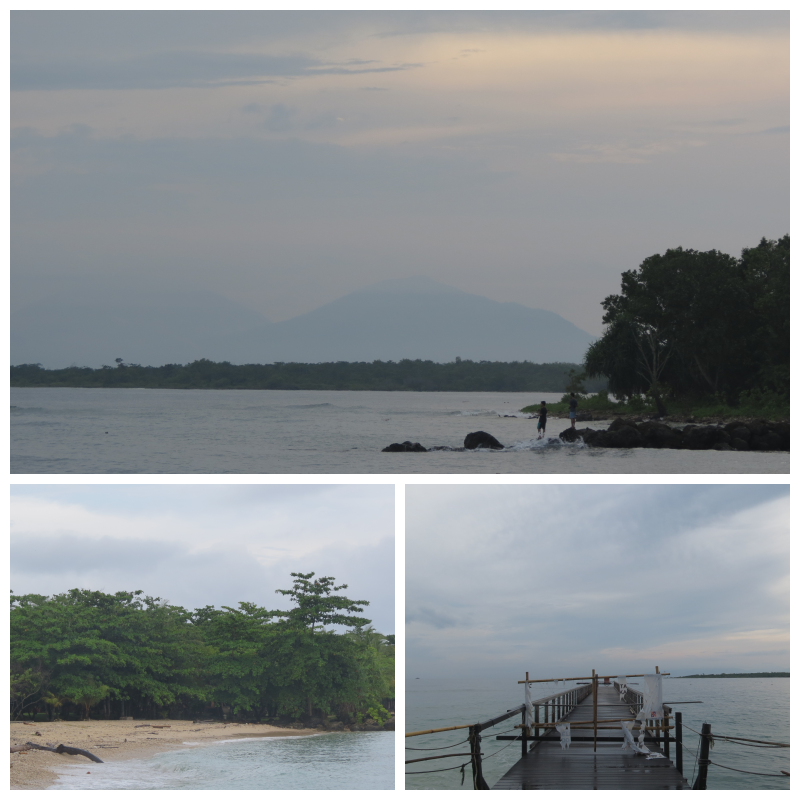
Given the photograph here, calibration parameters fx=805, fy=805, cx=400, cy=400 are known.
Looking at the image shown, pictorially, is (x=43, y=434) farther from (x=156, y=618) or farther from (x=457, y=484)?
(x=457, y=484)

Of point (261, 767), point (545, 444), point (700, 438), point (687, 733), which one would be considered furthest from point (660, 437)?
point (261, 767)

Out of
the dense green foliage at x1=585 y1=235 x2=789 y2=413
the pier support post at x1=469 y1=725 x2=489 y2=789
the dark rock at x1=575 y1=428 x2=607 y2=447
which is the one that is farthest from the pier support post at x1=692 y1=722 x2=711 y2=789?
the dense green foliage at x1=585 y1=235 x2=789 y2=413

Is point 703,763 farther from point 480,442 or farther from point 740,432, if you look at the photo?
point 480,442

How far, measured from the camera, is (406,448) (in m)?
23.0

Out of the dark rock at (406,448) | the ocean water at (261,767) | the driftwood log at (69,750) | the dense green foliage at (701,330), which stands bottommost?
Result: the ocean water at (261,767)

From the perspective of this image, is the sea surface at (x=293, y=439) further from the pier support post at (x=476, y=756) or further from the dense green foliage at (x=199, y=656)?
the pier support post at (x=476, y=756)

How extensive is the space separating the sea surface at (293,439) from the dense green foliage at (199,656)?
5.93 metres

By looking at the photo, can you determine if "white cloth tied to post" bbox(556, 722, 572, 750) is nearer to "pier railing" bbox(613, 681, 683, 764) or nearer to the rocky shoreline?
"pier railing" bbox(613, 681, 683, 764)

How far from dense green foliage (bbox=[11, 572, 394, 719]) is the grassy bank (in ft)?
47.2

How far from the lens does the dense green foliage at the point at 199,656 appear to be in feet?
42.3

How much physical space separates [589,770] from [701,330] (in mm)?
19281

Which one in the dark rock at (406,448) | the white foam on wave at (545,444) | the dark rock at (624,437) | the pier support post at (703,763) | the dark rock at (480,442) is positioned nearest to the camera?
the pier support post at (703,763)

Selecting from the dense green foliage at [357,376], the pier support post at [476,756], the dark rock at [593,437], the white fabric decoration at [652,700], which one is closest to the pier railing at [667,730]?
the white fabric decoration at [652,700]

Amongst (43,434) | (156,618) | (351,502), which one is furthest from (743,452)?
(43,434)
